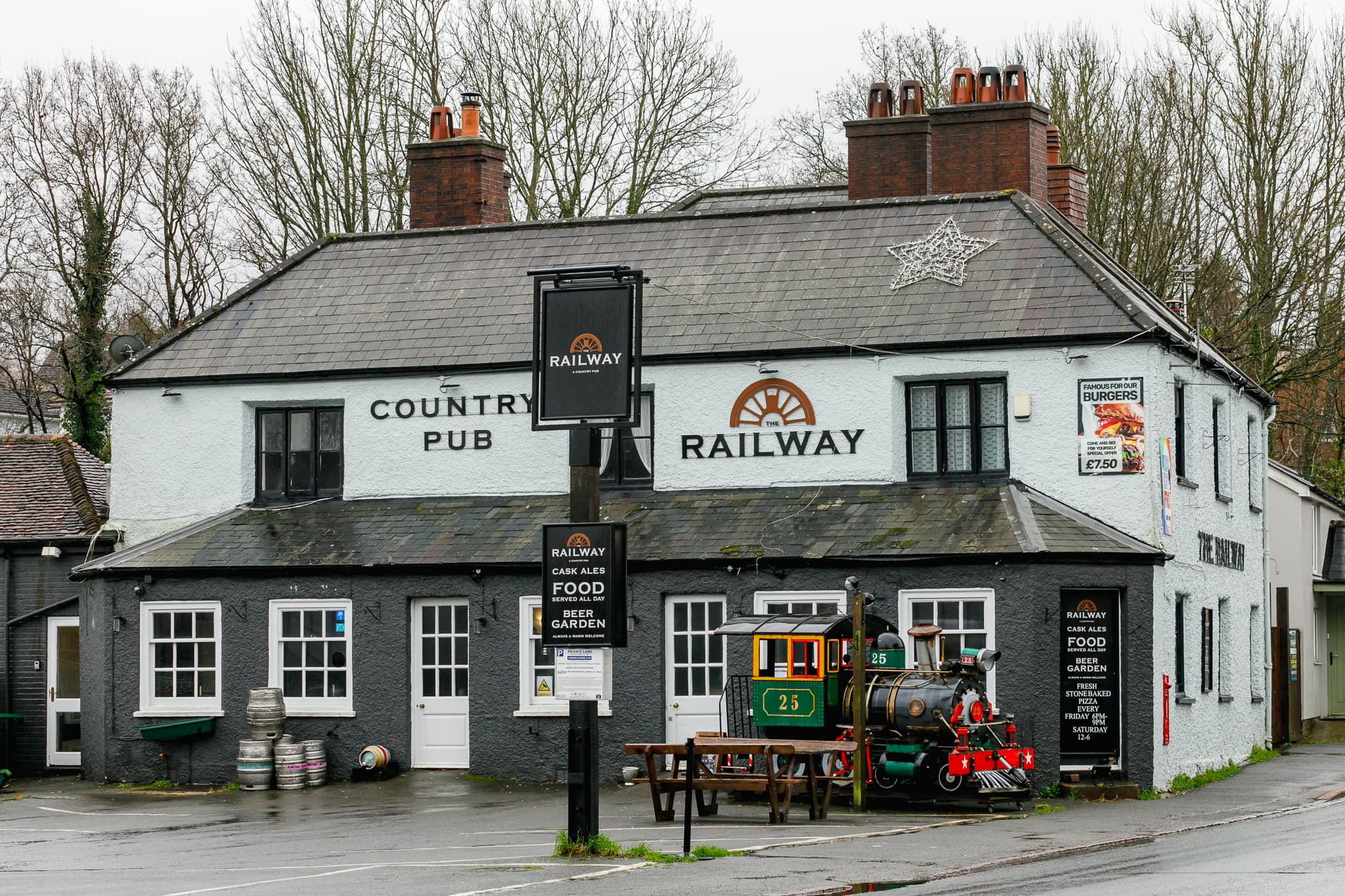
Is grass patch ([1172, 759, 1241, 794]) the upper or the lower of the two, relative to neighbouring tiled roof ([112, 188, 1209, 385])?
lower

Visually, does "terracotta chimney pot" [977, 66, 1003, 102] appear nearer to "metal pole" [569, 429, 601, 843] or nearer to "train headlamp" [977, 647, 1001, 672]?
"train headlamp" [977, 647, 1001, 672]

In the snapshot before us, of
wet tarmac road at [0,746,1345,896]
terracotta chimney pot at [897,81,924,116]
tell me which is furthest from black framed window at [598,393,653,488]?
terracotta chimney pot at [897,81,924,116]

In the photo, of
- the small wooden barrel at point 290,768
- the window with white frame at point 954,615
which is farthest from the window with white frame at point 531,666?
the window with white frame at point 954,615

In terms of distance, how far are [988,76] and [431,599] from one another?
11282mm

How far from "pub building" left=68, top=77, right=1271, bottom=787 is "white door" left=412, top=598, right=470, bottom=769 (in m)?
0.05

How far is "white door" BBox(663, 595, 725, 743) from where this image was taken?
24.4 m

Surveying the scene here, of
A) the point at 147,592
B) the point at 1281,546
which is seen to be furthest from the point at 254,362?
the point at 1281,546

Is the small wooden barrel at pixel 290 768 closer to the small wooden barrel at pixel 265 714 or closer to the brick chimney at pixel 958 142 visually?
the small wooden barrel at pixel 265 714

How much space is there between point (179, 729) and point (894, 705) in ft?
33.8

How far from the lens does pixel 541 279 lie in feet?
56.5

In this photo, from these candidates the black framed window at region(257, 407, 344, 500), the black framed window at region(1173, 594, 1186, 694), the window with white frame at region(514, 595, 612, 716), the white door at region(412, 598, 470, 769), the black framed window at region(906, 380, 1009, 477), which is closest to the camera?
the black framed window at region(906, 380, 1009, 477)

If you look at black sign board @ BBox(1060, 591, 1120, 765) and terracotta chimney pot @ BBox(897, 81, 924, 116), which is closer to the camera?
black sign board @ BBox(1060, 591, 1120, 765)

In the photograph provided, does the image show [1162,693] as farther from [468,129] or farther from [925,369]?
[468,129]

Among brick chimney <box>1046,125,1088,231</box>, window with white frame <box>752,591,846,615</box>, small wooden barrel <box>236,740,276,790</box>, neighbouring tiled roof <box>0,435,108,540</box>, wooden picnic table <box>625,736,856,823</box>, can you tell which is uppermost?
brick chimney <box>1046,125,1088,231</box>
